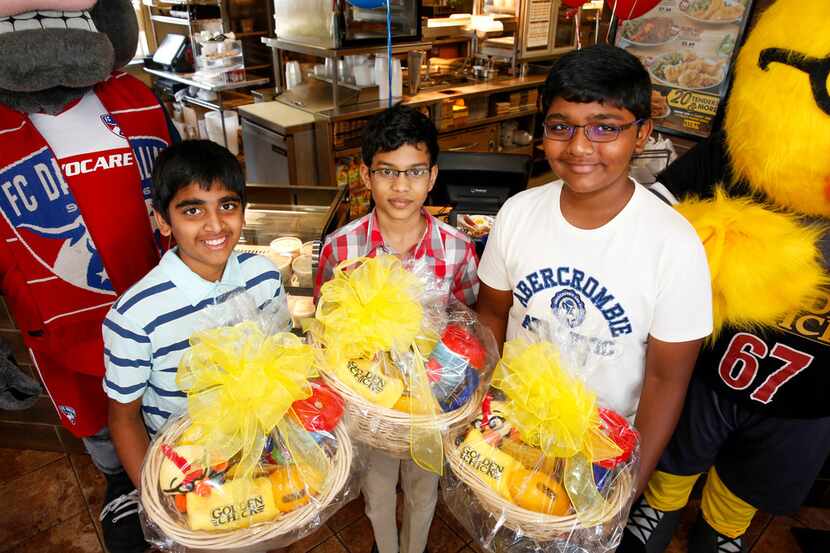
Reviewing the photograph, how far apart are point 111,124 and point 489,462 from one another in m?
1.65

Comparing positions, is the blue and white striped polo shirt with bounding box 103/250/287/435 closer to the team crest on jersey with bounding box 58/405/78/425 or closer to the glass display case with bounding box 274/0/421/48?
the team crest on jersey with bounding box 58/405/78/425

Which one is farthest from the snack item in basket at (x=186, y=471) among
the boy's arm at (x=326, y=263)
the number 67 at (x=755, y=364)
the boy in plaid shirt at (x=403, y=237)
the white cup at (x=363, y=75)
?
the white cup at (x=363, y=75)

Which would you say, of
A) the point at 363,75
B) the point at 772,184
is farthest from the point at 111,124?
the point at 363,75

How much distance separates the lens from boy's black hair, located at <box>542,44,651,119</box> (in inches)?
49.9

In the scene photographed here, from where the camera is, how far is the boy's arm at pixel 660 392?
1382mm

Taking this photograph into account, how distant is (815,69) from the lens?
1240 millimetres

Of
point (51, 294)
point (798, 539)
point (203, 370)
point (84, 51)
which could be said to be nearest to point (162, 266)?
point (203, 370)

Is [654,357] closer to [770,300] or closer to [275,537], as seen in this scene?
[770,300]

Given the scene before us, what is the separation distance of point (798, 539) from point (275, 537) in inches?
96.2

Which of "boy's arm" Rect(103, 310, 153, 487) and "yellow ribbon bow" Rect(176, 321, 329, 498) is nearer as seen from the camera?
"yellow ribbon bow" Rect(176, 321, 329, 498)

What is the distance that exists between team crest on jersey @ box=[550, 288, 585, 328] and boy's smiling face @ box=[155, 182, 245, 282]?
0.95 m

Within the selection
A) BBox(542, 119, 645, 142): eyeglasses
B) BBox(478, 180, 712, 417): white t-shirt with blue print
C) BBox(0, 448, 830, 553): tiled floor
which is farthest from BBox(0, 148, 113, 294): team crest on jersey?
BBox(542, 119, 645, 142): eyeglasses

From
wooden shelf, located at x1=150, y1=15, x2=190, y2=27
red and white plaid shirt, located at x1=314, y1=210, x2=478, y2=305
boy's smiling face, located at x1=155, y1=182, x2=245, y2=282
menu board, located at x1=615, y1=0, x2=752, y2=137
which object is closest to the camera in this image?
boy's smiling face, located at x1=155, y1=182, x2=245, y2=282

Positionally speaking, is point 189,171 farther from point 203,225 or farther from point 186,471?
point 186,471
